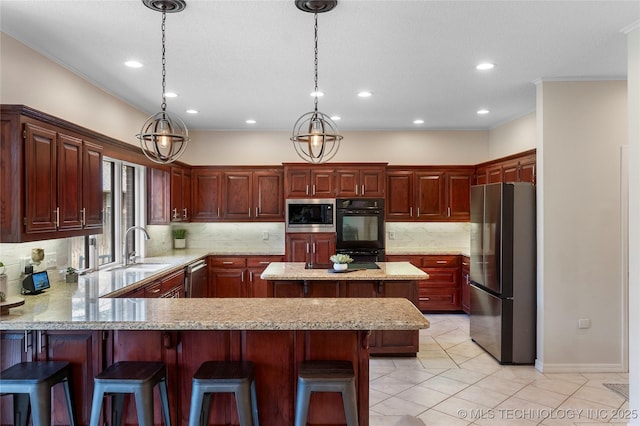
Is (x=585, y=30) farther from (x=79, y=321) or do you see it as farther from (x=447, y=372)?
(x=79, y=321)

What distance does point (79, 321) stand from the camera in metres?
2.20

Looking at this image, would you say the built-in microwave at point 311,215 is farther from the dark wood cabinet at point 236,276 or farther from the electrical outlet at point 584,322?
the electrical outlet at point 584,322

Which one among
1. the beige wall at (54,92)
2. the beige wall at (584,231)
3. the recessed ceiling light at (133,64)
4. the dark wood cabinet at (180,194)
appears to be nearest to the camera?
the beige wall at (54,92)

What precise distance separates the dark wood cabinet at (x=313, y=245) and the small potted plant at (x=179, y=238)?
5.77 ft

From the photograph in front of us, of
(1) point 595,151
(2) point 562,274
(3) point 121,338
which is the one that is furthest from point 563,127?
(3) point 121,338

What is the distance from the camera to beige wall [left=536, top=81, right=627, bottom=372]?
383 cm

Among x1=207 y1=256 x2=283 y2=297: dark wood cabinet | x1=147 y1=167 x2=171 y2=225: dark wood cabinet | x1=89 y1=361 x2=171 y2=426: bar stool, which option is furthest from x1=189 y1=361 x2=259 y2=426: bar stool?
x1=207 y1=256 x2=283 y2=297: dark wood cabinet

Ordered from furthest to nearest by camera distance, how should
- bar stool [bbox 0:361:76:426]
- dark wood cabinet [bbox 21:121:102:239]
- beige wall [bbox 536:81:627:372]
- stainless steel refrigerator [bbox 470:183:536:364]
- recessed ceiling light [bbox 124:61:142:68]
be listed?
stainless steel refrigerator [bbox 470:183:536:364], beige wall [bbox 536:81:627:372], recessed ceiling light [bbox 124:61:142:68], dark wood cabinet [bbox 21:121:102:239], bar stool [bbox 0:361:76:426]

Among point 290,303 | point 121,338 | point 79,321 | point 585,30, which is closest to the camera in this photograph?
point 79,321

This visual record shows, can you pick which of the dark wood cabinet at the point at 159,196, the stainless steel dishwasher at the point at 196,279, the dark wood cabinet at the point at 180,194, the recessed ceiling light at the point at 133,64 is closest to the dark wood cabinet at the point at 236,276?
the stainless steel dishwasher at the point at 196,279

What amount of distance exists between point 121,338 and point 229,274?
11.8ft

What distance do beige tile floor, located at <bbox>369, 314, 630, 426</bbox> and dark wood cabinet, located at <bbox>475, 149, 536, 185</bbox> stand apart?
77.8 inches

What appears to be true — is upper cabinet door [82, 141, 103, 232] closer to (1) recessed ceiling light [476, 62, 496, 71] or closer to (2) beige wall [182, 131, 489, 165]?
(2) beige wall [182, 131, 489, 165]

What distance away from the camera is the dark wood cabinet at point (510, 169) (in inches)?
174
